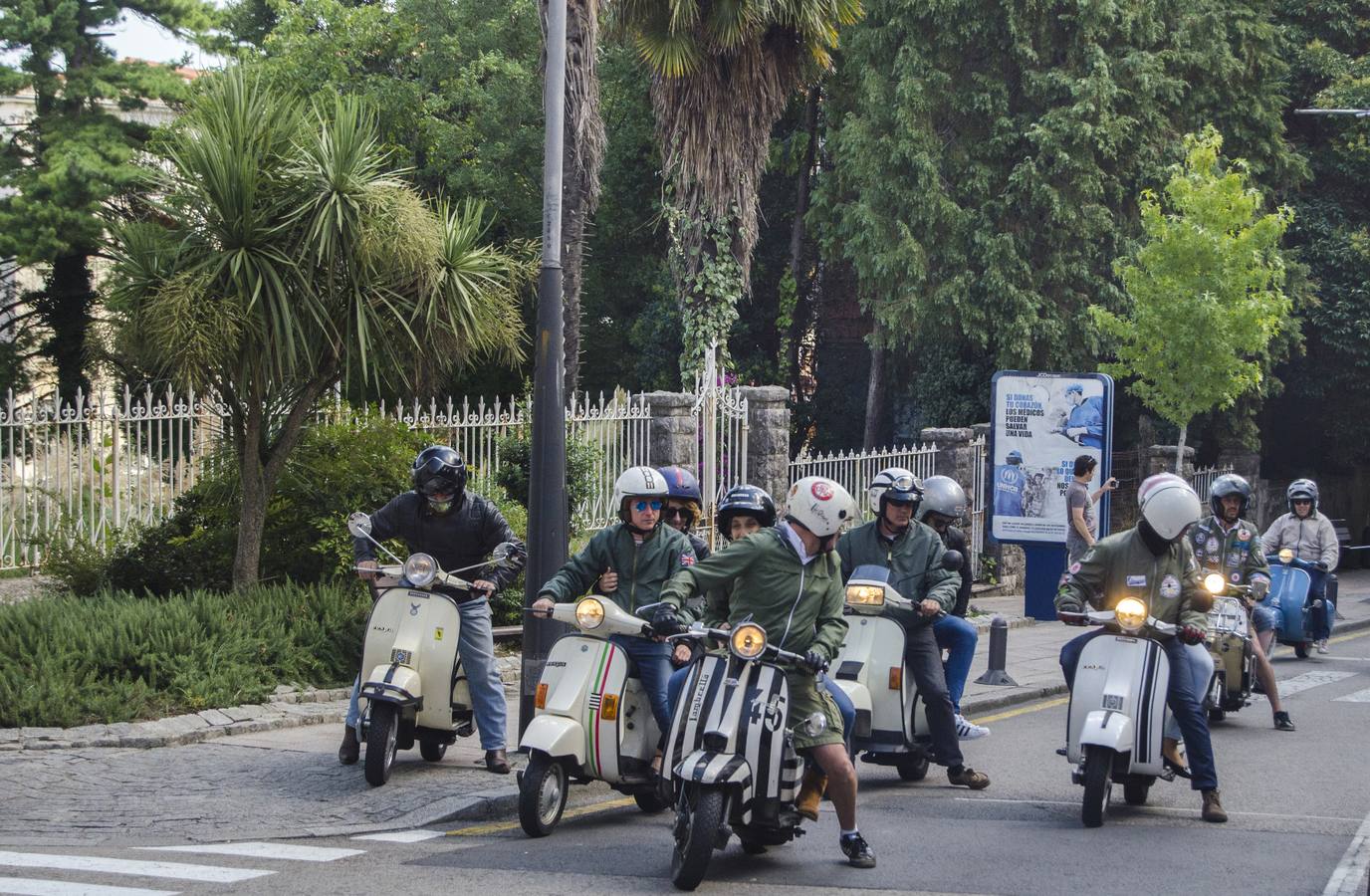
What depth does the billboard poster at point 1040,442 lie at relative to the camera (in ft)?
52.5

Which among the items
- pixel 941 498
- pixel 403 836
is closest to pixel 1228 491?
pixel 941 498

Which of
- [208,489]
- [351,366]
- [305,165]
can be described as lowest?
[208,489]

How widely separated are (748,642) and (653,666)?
4.36 ft

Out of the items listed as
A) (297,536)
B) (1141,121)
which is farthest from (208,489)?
(1141,121)

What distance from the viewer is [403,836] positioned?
7.46m

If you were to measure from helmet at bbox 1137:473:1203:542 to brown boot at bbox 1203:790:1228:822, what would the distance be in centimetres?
133

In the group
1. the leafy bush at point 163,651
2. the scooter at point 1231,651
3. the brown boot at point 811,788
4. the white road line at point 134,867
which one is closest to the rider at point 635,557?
the brown boot at point 811,788

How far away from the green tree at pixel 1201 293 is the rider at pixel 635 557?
56.6 ft

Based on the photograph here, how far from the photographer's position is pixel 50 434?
1285 centimetres

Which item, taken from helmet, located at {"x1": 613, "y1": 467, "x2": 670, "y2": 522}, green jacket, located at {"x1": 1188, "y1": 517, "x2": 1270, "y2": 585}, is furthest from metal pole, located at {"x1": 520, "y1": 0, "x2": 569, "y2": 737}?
green jacket, located at {"x1": 1188, "y1": 517, "x2": 1270, "y2": 585}

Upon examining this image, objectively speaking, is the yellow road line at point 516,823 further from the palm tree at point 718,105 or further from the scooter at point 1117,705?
the palm tree at point 718,105

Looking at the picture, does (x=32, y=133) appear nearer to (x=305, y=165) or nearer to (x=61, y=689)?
(x=305, y=165)

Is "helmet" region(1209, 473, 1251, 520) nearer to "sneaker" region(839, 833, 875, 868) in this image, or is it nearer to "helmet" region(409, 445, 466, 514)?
"sneaker" region(839, 833, 875, 868)

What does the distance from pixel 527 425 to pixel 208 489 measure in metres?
3.10
